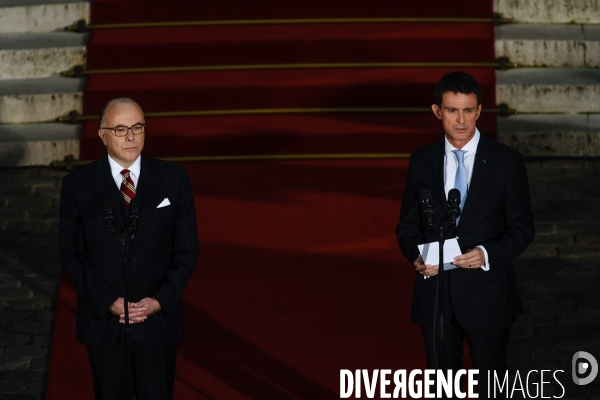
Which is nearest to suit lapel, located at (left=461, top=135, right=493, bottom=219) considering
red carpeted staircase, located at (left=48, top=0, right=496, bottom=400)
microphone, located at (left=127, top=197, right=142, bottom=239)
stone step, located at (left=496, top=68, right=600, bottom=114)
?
microphone, located at (left=127, top=197, right=142, bottom=239)

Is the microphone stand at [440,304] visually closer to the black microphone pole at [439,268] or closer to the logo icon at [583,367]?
the black microphone pole at [439,268]

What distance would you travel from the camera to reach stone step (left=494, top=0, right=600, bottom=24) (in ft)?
27.8

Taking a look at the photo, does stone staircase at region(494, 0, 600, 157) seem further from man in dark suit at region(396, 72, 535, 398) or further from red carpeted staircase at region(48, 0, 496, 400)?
man in dark suit at region(396, 72, 535, 398)

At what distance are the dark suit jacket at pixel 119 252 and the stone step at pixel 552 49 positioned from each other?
477 cm

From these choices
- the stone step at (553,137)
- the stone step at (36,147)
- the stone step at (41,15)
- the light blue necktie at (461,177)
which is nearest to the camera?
the light blue necktie at (461,177)

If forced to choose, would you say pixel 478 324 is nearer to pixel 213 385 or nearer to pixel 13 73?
pixel 213 385

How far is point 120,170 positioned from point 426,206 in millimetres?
1227

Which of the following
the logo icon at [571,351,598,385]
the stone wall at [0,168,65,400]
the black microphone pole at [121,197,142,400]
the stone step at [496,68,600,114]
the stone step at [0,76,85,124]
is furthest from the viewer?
the stone step at [0,76,85,124]

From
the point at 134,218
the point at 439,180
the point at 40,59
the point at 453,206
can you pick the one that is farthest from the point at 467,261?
the point at 40,59

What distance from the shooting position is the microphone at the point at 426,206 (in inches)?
148

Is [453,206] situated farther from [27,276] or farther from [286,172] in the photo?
[286,172]

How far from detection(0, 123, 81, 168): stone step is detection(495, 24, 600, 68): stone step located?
3406mm

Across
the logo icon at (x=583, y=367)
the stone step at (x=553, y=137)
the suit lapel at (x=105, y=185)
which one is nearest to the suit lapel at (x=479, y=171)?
the suit lapel at (x=105, y=185)

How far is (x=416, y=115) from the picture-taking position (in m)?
8.00
